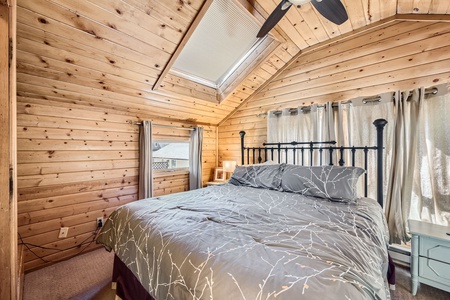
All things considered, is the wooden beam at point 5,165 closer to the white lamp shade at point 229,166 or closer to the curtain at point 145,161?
the curtain at point 145,161

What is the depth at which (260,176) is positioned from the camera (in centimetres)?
241

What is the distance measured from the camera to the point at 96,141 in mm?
2555

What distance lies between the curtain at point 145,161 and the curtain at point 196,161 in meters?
0.85

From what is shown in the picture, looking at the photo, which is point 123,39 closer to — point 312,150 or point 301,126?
point 301,126

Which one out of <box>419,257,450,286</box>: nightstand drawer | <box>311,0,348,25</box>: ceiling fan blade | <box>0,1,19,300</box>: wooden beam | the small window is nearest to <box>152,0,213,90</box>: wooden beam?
<box>311,0,348,25</box>: ceiling fan blade

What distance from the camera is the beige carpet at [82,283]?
5.61ft

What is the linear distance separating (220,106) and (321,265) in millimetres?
2952

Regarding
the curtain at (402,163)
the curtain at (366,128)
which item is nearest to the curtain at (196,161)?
the curtain at (366,128)

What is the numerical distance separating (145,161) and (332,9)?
107 inches

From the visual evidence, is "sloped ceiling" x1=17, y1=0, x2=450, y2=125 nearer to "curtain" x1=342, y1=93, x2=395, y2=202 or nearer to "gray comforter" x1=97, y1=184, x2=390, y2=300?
"curtain" x1=342, y1=93, x2=395, y2=202

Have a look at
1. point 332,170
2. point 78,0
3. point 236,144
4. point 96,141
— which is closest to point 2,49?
point 78,0

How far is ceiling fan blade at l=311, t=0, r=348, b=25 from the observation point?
1451 mm

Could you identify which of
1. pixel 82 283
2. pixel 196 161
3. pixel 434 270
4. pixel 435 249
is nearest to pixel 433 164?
pixel 435 249

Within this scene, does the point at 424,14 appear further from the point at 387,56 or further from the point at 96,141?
the point at 96,141
